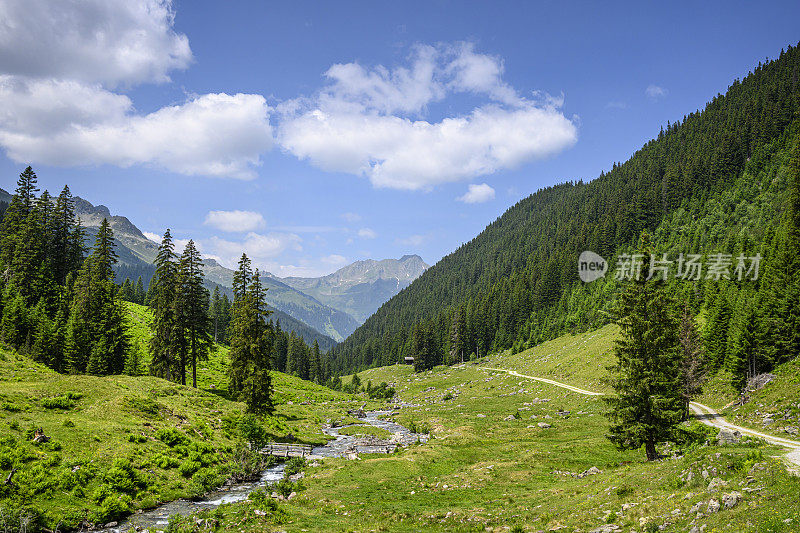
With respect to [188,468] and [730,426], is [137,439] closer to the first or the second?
[188,468]

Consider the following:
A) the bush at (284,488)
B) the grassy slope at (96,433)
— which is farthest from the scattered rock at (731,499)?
the grassy slope at (96,433)

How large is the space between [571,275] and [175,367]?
434ft

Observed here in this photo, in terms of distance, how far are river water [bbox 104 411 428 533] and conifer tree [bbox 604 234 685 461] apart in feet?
87.3

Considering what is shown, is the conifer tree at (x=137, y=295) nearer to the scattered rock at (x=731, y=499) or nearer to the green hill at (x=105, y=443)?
the green hill at (x=105, y=443)

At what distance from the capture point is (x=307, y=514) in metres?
24.7

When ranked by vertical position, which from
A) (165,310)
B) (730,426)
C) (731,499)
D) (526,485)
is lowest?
(526,485)

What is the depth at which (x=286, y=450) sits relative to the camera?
4372 cm

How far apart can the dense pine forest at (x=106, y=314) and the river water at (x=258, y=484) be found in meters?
10.7

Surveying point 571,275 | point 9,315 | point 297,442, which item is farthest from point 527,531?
point 571,275

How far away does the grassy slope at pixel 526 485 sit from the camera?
16109mm

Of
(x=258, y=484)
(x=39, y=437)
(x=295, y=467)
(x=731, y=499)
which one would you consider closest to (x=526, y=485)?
(x=731, y=499)

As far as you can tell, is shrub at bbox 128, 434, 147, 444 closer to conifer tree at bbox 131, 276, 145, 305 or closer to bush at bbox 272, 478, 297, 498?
bush at bbox 272, 478, 297, 498

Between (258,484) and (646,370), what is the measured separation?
31619 millimetres

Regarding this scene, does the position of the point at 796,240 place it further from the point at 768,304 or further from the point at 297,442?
the point at 297,442
